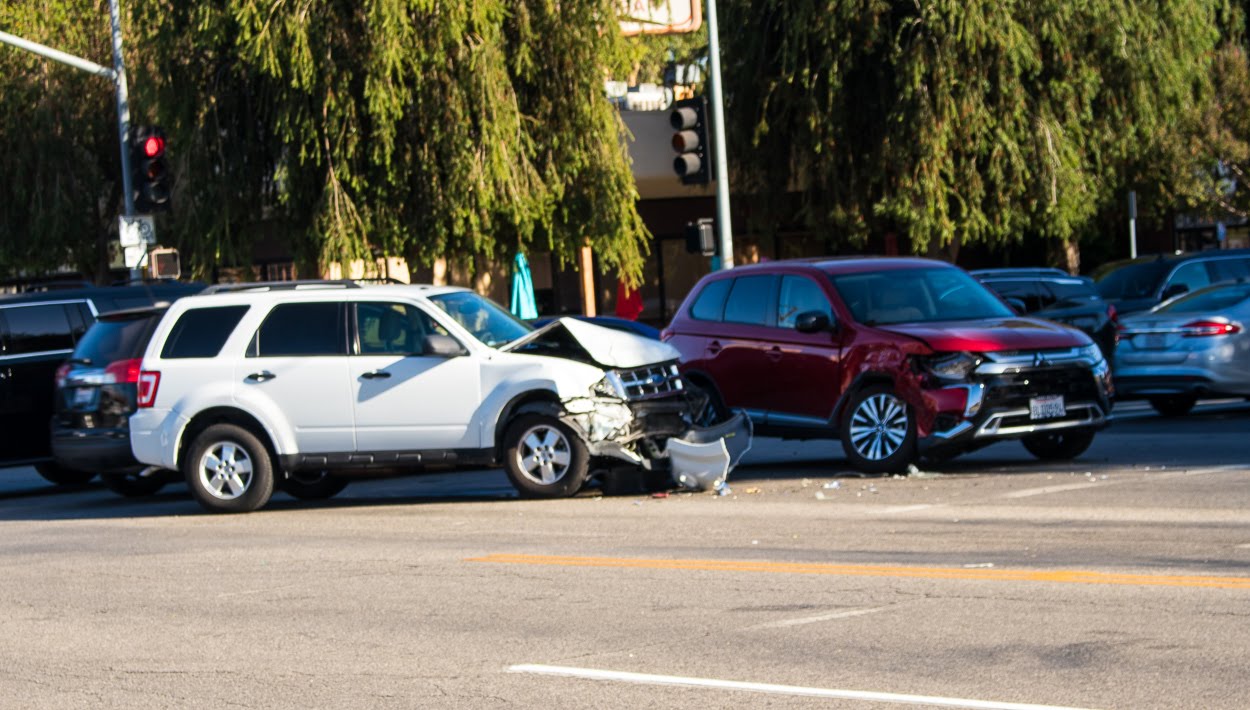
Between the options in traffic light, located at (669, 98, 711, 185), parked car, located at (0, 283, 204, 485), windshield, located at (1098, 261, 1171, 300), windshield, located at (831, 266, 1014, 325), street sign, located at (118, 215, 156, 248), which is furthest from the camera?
street sign, located at (118, 215, 156, 248)

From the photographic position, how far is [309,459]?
46.3 feet

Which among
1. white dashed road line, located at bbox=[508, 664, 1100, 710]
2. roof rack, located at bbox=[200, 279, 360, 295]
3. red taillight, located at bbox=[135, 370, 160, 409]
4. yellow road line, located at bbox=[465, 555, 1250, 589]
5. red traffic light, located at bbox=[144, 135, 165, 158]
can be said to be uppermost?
red traffic light, located at bbox=[144, 135, 165, 158]

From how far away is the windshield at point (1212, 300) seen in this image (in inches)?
711

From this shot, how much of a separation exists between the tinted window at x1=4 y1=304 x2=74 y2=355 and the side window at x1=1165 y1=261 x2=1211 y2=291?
13884 mm

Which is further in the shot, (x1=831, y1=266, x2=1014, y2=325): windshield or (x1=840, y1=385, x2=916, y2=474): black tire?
(x1=831, y1=266, x2=1014, y2=325): windshield

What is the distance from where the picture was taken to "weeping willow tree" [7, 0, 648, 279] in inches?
1033

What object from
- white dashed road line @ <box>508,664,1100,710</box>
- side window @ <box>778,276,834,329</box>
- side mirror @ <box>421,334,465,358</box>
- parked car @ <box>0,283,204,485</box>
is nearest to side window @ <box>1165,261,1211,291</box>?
side window @ <box>778,276,834,329</box>

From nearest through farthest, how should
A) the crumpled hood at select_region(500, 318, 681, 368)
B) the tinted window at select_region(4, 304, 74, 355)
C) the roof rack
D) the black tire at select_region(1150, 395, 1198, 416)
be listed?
the crumpled hood at select_region(500, 318, 681, 368) < the roof rack < the tinted window at select_region(4, 304, 74, 355) < the black tire at select_region(1150, 395, 1198, 416)

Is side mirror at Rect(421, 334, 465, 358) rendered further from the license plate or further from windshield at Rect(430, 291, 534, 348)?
the license plate

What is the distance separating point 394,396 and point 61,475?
6.12 m

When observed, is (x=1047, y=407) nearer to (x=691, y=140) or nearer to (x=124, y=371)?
(x=124, y=371)

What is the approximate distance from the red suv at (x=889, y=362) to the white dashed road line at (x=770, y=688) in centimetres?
701

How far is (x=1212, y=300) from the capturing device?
1828 centimetres

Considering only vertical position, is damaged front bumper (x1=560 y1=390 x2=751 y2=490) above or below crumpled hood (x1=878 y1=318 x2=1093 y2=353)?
below
